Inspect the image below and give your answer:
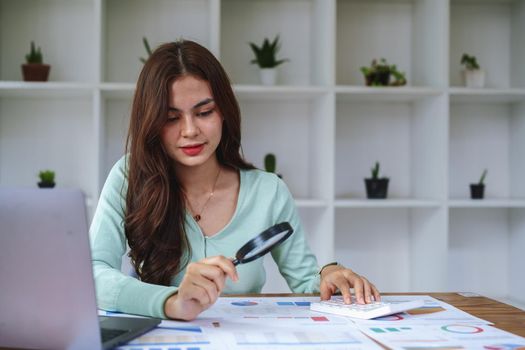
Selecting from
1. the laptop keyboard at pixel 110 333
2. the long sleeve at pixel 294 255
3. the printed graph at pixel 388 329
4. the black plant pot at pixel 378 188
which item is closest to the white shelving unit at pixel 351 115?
the black plant pot at pixel 378 188

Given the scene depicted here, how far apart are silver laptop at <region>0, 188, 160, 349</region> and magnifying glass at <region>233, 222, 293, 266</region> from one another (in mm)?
351

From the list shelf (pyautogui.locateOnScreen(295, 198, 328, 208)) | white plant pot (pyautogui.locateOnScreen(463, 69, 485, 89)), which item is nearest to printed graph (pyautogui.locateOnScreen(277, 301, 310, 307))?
shelf (pyautogui.locateOnScreen(295, 198, 328, 208))

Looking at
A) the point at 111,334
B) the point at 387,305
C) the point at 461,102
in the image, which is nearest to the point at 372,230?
the point at 461,102

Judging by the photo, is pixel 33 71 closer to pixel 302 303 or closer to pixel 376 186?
pixel 376 186

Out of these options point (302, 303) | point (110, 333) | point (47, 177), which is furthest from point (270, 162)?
point (110, 333)

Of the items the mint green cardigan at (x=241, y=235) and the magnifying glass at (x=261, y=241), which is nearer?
the magnifying glass at (x=261, y=241)

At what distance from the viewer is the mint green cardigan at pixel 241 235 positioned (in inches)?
62.5

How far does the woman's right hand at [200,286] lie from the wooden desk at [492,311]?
0.52m

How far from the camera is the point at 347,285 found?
4.76ft

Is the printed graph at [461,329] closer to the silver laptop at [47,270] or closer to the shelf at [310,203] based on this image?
the silver laptop at [47,270]

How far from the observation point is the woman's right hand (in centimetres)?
116

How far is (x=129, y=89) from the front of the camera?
266 centimetres

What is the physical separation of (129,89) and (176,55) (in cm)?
100

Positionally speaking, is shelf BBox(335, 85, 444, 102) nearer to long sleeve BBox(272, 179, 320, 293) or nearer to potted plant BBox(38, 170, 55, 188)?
long sleeve BBox(272, 179, 320, 293)
